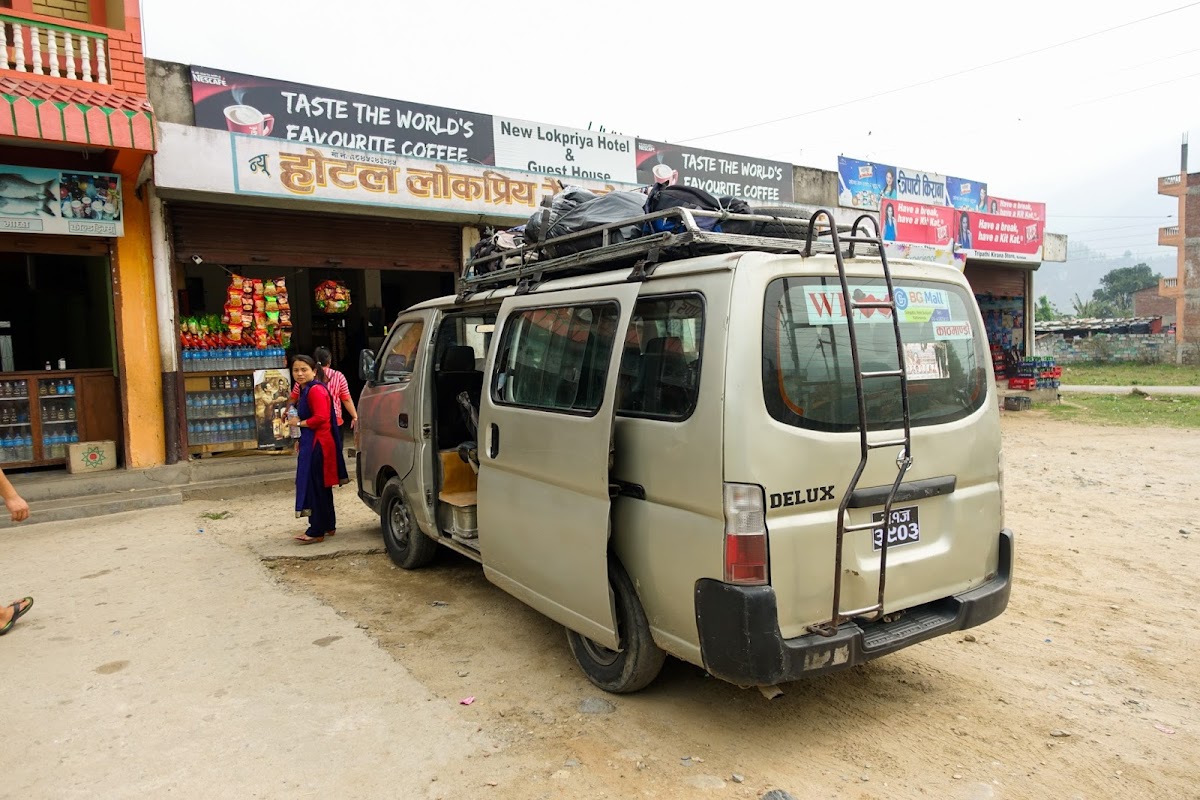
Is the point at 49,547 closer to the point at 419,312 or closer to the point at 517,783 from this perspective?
the point at 419,312

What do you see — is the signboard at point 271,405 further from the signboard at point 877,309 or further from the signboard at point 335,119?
the signboard at point 877,309

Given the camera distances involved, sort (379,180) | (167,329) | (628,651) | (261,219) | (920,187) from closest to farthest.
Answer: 1. (628,651)
2. (167,329)
3. (379,180)
4. (261,219)
5. (920,187)

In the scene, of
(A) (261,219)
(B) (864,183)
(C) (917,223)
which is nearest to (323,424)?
(A) (261,219)

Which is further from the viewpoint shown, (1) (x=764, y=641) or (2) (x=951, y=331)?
(2) (x=951, y=331)

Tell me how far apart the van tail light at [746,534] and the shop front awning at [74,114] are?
6.99 metres

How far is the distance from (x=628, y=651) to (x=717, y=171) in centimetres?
1094

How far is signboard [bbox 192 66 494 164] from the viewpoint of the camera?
8.57 metres

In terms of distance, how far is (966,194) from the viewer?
53.4ft

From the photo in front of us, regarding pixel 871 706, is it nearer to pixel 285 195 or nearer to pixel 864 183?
pixel 285 195

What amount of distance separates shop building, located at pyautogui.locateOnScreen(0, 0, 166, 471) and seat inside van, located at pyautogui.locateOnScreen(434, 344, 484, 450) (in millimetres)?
4255

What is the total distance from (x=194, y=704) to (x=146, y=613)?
158 centimetres

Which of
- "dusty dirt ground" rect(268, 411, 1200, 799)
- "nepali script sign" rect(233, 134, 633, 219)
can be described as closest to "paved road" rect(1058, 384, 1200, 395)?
"dusty dirt ground" rect(268, 411, 1200, 799)

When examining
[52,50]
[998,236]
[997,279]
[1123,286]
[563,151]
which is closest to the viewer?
[52,50]

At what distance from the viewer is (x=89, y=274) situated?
923cm
